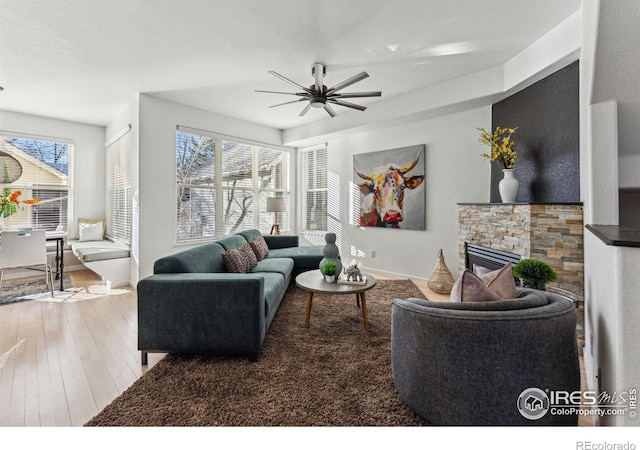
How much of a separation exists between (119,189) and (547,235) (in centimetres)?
620

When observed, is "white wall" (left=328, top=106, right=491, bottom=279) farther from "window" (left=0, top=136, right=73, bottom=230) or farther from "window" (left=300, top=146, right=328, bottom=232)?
"window" (left=0, top=136, right=73, bottom=230)

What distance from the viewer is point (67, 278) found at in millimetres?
4836

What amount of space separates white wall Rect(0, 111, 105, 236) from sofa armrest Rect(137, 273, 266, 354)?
16.0 ft

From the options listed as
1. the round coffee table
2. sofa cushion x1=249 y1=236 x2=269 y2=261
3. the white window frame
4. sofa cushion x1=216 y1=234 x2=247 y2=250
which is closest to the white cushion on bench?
sofa cushion x1=216 y1=234 x2=247 y2=250

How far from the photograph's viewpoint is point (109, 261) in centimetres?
423

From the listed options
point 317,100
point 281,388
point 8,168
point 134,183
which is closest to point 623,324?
point 281,388

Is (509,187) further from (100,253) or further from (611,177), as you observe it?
(100,253)

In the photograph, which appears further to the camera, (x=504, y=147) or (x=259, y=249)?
(x=259, y=249)

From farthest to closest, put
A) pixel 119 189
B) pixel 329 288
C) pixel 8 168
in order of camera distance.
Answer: pixel 119 189
pixel 8 168
pixel 329 288

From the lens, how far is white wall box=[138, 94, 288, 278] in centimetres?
408

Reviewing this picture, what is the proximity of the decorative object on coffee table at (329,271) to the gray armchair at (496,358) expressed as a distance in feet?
4.68

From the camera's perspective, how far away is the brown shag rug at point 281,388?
1538mm

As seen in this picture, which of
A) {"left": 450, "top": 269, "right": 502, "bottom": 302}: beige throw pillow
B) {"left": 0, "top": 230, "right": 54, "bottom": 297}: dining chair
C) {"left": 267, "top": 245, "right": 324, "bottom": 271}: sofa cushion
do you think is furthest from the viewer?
{"left": 267, "top": 245, "right": 324, "bottom": 271}: sofa cushion

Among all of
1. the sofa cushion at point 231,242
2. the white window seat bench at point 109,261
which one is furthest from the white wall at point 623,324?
the white window seat bench at point 109,261
